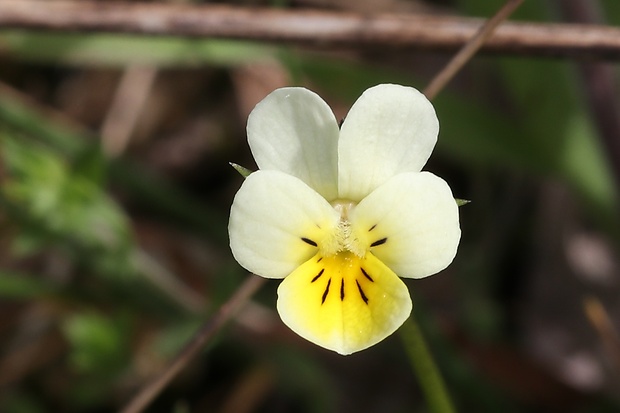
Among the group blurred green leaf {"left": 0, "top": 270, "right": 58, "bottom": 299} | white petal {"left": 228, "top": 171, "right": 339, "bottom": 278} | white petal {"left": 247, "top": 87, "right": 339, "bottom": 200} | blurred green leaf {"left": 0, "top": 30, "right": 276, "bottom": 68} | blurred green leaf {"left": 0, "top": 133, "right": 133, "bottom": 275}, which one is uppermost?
white petal {"left": 247, "top": 87, "right": 339, "bottom": 200}

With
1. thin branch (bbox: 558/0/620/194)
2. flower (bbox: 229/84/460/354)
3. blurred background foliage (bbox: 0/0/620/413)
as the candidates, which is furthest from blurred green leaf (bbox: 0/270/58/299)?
thin branch (bbox: 558/0/620/194)

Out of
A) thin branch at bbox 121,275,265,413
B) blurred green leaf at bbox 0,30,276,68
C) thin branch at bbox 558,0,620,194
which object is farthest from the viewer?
blurred green leaf at bbox 0,30,276,68

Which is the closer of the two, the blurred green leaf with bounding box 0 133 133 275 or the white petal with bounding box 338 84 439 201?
the white petal with bounding box 338 84 439 201

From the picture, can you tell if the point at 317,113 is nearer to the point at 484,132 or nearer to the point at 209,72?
the point at 484,132

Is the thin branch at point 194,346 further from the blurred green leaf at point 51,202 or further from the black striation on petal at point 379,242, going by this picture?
the blurred green leaf at point 51,202

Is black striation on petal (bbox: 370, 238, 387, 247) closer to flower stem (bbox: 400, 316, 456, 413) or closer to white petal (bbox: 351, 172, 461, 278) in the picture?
white petal (bbox: 351, 172, 461, 278)

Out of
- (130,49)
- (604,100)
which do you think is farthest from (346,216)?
(130,49)

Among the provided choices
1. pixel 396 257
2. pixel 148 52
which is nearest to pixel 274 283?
pixel 148 52
